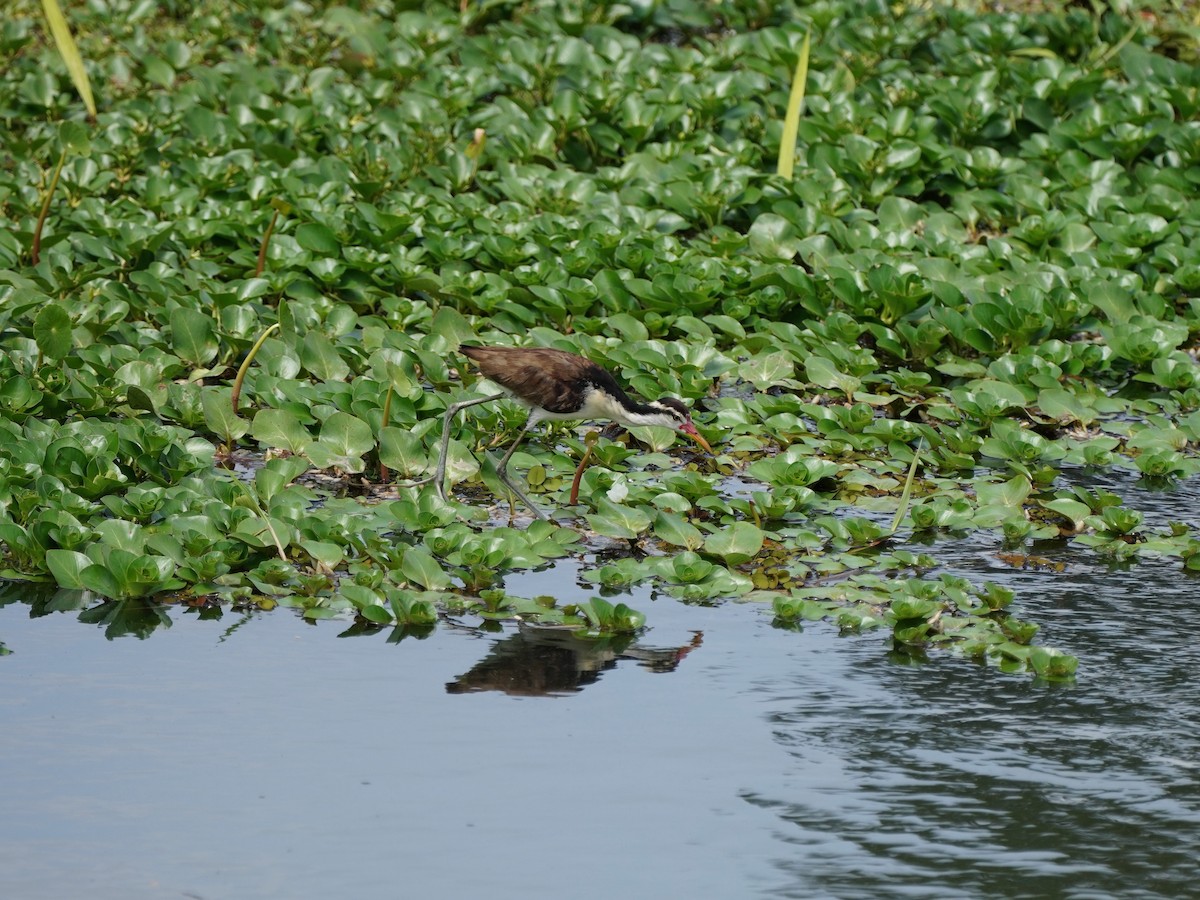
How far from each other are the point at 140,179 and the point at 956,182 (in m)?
4.46

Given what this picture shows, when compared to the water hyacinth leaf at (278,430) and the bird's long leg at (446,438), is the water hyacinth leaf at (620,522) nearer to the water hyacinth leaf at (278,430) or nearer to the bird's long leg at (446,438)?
the bird's long leg at (446,438)

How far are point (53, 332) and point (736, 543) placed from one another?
3.05 meters

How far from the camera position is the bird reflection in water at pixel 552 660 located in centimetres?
476

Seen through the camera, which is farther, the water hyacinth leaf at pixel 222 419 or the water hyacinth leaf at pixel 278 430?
the water hyacinth leaf at pixel 222 419

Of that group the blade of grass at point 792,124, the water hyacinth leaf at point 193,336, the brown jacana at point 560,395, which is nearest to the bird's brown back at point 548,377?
the brown jacana at point 560,395

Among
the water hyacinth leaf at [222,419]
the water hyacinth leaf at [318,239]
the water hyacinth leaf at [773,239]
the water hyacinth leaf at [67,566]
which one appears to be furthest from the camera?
the water hyacinth leaf at [773,239]

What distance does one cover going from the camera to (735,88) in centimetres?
1028

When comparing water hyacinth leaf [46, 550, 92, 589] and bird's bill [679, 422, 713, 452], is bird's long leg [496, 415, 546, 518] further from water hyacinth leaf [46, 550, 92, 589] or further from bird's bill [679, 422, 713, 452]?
water hyacinth leaf [46, 550, 92, 589]

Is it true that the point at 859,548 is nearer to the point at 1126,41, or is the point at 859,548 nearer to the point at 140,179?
the point at 140,179

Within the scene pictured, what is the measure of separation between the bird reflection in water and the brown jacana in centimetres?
118

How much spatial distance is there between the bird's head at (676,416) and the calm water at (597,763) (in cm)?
118

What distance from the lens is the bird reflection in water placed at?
4762 mm

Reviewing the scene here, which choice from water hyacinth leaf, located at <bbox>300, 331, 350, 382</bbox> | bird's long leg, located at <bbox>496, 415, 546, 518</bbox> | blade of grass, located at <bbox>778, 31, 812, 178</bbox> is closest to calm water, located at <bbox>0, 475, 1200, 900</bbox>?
bird's long leg, located at <bbox>496, 415, 546, 518</bbox>

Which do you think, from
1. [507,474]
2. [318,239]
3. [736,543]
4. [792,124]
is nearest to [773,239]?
[792,124]
